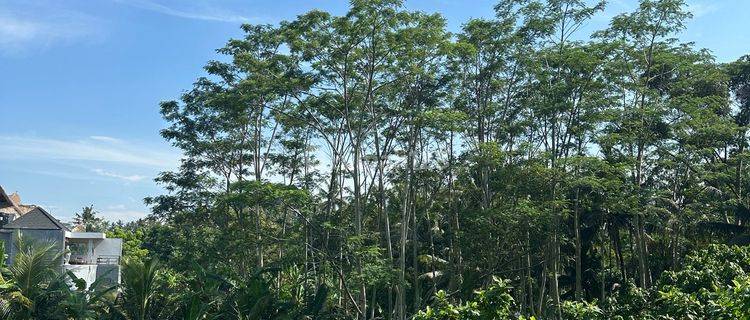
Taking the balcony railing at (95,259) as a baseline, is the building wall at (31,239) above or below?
above

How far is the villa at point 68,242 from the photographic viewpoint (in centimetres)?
2567

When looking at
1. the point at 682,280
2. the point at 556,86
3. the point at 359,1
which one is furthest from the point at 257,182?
the point at 682,280

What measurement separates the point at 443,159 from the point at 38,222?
18.2 m

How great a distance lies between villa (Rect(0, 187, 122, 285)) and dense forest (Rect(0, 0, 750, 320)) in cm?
418

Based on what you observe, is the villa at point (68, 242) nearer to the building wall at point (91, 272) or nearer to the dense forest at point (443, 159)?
the building wall at point (91, 272)

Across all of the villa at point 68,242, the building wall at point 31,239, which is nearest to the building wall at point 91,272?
the villa at point 68,242

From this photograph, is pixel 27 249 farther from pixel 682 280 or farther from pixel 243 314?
pixel 682 280

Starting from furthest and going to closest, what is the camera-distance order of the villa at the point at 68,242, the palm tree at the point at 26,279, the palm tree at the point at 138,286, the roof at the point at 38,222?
the roof at the point at 38,222, the villa at the point at 68,242, the palm tree at the point at 138,286, the palm tree at the point at 26,279

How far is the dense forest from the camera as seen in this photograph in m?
19.1

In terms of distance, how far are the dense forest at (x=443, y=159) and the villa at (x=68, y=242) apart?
4.18 metres

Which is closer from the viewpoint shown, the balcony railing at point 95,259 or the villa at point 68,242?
the villa at point 68,242

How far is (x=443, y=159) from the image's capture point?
2364 centimetres

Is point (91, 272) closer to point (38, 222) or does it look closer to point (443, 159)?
point (38, 222)

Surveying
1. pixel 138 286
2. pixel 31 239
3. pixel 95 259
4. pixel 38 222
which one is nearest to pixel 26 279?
pixel 31 239
